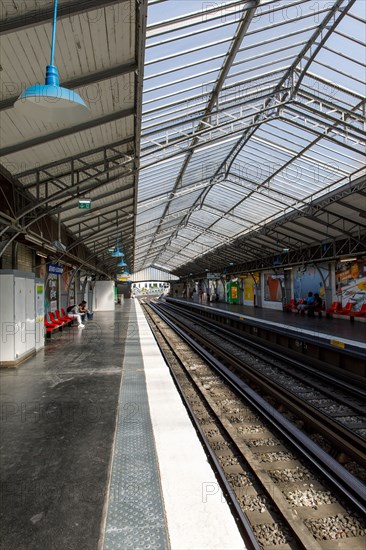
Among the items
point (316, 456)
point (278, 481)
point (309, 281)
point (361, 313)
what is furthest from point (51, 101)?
point (309, 281)

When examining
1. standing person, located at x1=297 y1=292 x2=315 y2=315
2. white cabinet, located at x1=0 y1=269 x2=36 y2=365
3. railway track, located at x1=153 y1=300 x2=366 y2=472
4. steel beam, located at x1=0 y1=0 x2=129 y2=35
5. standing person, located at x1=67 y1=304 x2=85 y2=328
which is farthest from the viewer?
standing person, located at x1=297 y1=292 x2=315 y2=315

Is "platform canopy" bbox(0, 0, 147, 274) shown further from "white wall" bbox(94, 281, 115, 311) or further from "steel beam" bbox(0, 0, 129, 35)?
"white wall" bbox(94, 281, 115, 311)

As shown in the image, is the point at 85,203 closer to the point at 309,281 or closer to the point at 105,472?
the point at 105,472

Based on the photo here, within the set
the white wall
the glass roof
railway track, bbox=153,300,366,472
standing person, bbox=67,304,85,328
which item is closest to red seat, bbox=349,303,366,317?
the glass roof

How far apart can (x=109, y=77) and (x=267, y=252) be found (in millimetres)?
19858

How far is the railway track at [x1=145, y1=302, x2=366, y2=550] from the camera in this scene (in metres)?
3.02

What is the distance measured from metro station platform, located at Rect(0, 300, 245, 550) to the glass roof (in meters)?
5.84

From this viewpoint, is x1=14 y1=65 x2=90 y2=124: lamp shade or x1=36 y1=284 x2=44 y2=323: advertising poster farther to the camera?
x1=36 y1=284 x2=44 y2=323: advertising poster

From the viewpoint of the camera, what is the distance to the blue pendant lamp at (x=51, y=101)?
2.27m

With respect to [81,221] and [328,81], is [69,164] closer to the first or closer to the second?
[81,221]

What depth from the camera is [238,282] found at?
3391 centimetres

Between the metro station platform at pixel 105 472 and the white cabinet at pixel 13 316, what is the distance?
54.6 inches

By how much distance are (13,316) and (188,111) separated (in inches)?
264

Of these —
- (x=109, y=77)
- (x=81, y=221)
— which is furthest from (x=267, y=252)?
(x=109, y=77)
